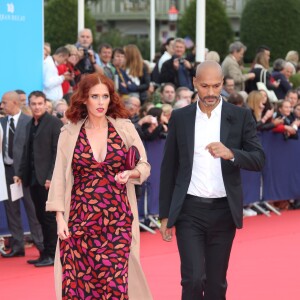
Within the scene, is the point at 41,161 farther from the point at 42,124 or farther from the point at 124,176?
the point at 124,176

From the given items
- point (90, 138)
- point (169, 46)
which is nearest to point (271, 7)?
point (169, 46)

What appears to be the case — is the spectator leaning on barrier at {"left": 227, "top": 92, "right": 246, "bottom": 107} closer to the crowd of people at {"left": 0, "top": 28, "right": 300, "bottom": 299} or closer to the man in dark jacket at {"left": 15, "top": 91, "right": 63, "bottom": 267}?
the crowd of people at {"left": 0, "top": 28, "right": 300, "bottom": 299}

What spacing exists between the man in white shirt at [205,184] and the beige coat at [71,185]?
297 mm

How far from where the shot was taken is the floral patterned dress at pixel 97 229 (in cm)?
679

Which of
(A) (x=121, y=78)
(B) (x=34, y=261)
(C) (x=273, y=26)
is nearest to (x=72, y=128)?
(B) (x=34, y=261)

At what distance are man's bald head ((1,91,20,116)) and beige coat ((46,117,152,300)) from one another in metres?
4.28

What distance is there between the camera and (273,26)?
43562 mm

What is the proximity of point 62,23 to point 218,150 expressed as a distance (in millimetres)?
41979

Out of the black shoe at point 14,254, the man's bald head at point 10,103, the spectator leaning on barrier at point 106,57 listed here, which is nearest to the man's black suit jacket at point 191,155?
the man's bald head at point 10,103

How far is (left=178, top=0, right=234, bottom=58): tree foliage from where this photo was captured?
47.9 meters

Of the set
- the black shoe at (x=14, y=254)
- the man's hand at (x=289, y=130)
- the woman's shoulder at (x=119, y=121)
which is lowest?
the black shoe at (x=14, y=254)

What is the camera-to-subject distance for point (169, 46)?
57.5 feet

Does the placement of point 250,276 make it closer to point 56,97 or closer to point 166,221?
point 166,221

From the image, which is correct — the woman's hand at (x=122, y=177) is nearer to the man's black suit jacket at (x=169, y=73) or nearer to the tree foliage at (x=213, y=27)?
the man's black suit jacket at (x=169, y=73)
